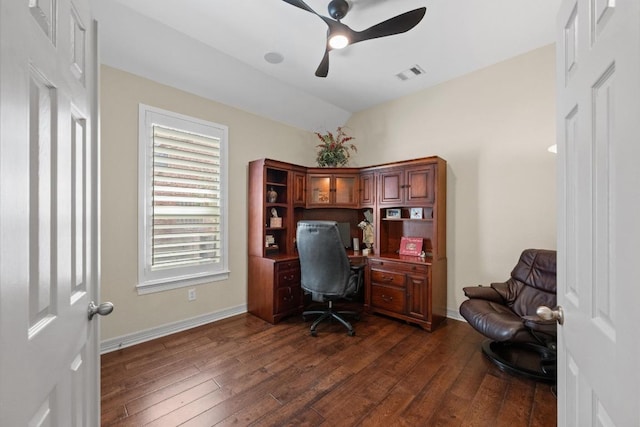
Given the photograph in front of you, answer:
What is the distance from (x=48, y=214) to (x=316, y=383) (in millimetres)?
2026

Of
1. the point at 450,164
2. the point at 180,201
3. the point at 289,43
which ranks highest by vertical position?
the point at 289,43

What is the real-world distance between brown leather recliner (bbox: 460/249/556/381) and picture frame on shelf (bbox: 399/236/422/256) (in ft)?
2.69

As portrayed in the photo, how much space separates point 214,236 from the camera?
11.0 ft

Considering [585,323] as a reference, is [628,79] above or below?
above

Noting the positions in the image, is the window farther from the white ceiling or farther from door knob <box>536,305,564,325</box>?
door knob <box>536,305,564,325</box>

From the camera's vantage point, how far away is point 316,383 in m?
2.09

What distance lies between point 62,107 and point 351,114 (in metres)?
4.26

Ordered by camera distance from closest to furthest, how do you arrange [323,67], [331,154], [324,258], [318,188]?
[323,67]
[324,258]
[318,188]
[331,154]

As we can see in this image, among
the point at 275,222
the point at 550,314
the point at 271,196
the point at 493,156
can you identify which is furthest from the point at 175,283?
the point at 493,156

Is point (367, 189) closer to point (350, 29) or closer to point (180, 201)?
point (350, 29)

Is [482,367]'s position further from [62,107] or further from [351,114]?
[351,114]

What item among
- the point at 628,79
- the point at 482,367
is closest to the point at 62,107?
the point at 628,79

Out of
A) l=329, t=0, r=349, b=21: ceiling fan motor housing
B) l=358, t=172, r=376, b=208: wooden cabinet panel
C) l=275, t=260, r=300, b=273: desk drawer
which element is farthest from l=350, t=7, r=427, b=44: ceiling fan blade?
l=275, t=260, r=300, b=273: desk drawer

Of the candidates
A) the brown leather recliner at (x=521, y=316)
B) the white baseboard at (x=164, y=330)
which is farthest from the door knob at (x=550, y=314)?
the white baseboard at (x=164, y=330)
